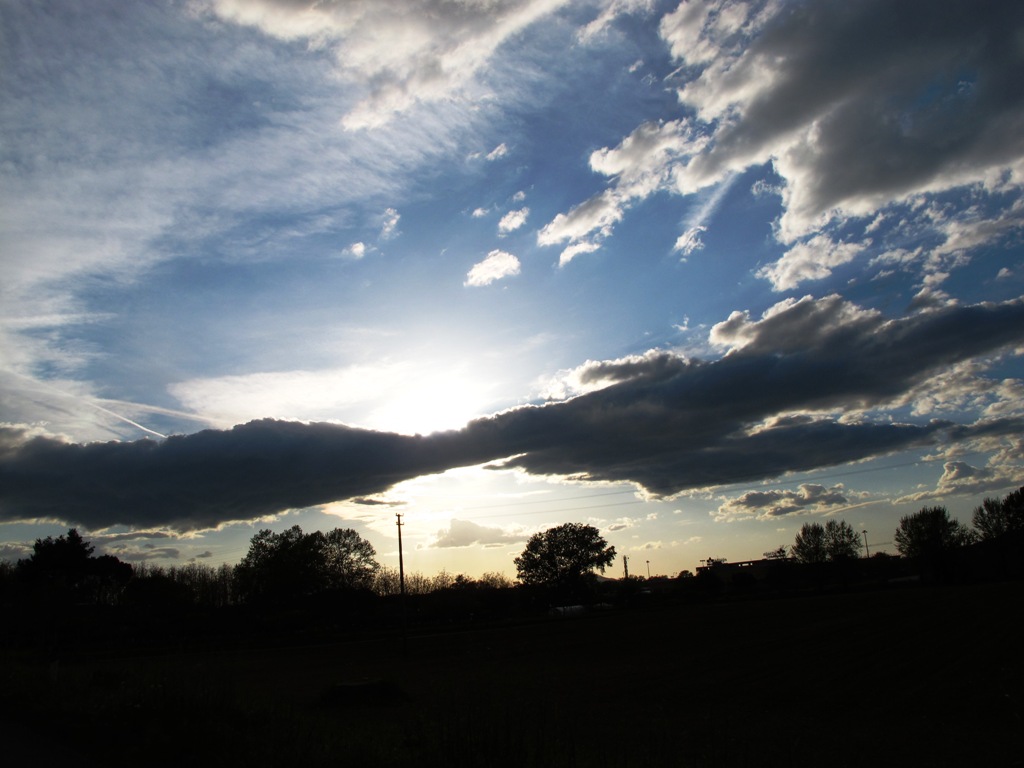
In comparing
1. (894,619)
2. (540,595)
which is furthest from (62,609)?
(894,619)

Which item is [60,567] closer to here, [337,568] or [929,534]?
[337,568]

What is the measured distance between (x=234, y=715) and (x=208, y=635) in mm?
67571

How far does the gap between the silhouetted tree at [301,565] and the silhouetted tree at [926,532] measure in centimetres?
11256

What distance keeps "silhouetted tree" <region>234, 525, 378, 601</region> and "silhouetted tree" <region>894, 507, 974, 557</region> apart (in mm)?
112562

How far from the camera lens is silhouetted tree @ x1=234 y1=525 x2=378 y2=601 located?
4535 inches

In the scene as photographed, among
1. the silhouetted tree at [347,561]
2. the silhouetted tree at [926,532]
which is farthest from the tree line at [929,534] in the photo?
the silhouetted tree at [347,561]

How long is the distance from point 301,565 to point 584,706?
343ft

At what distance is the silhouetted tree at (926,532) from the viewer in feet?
457

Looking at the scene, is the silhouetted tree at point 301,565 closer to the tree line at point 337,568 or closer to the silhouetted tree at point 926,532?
the tree line at point 337,568

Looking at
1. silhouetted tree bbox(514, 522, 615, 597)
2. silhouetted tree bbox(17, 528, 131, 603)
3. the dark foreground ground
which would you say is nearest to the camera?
the dark foreground ground

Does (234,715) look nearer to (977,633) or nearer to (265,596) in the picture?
(977,633)

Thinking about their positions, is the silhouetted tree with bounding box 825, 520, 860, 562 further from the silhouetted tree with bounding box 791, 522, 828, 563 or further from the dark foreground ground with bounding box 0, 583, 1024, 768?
the dark foreground ground with bounding box 0, 583, 1024, 768

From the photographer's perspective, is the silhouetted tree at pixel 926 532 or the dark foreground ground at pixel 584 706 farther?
the silhouetted tree at pixel 926 532

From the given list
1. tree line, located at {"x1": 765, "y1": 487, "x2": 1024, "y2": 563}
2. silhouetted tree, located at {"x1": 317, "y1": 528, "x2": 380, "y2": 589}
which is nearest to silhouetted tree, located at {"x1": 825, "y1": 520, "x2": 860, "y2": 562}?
tree line, located at {"x1": 765, "y1": 487, "x2": 1024, "y2": 563}
